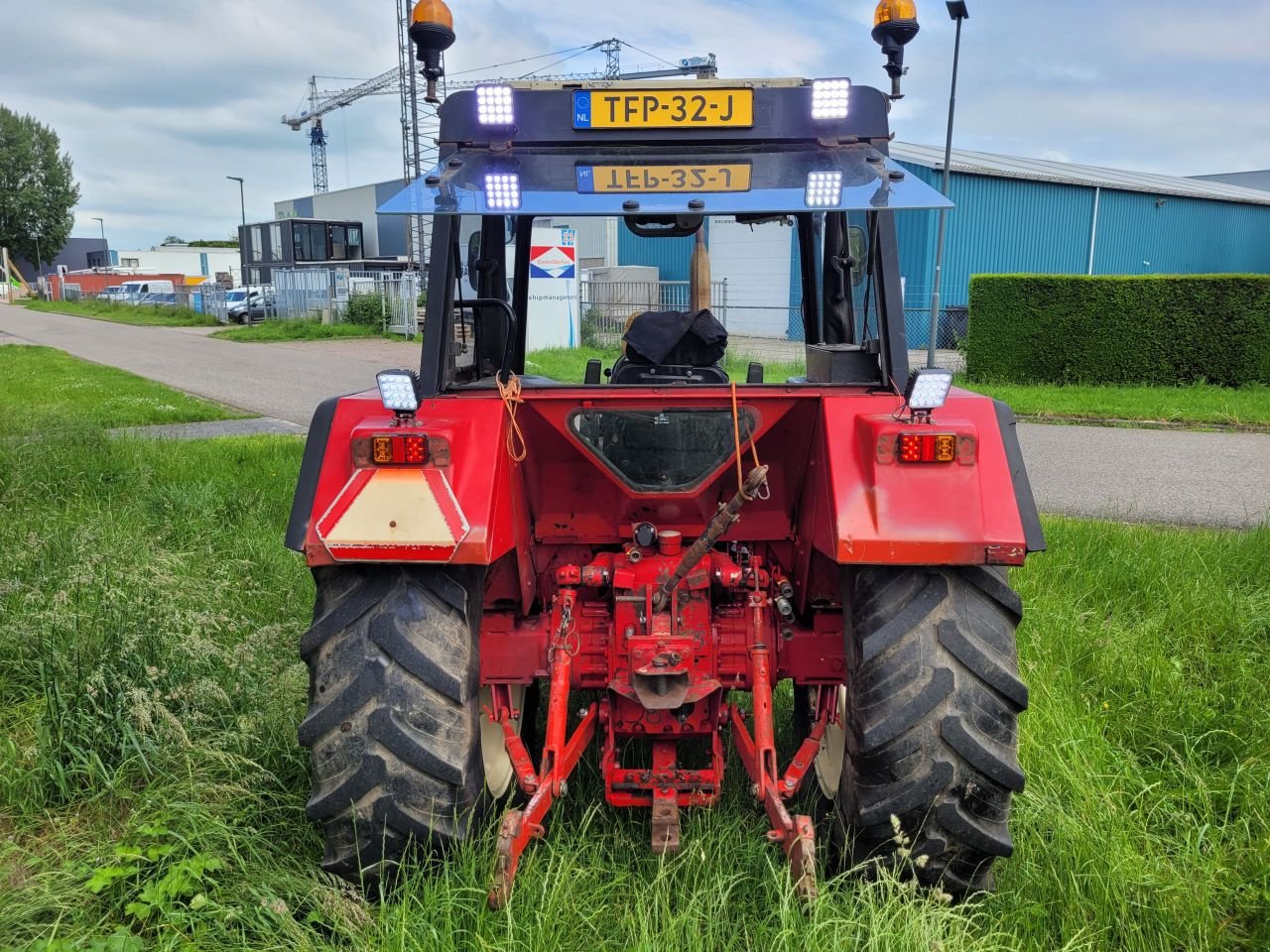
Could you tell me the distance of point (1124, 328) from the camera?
15.9m

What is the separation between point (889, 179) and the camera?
9.52 feet

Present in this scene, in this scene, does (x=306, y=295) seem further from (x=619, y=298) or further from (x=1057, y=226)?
(x=1057, y=226)

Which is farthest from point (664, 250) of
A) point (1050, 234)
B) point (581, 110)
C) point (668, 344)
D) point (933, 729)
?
point (1050, 234)

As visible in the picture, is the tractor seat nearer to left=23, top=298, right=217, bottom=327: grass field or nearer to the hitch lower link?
the hitch lower link

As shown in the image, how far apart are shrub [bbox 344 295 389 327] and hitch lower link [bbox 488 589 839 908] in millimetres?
27290

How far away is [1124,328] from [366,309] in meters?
21.1

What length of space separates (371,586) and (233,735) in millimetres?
1115

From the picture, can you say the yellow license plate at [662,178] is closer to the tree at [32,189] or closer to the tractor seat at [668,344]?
the tractor seat at [668,344]

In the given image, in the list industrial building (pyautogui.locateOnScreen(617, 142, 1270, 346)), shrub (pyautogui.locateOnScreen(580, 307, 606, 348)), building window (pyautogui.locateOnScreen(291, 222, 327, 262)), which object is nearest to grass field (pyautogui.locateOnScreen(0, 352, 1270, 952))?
shrub (pyautogui.locateOnScreen(580, 307, 606, 348))

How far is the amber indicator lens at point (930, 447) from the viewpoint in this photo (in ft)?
8.65

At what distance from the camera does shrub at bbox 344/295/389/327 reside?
29.4m

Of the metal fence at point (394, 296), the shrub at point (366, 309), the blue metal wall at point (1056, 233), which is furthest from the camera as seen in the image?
the shrub at point (366, 309)

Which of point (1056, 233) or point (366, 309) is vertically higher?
point (1056, 233)

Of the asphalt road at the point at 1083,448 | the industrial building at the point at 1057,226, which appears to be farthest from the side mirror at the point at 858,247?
the industrial building at the point at 1057,226
